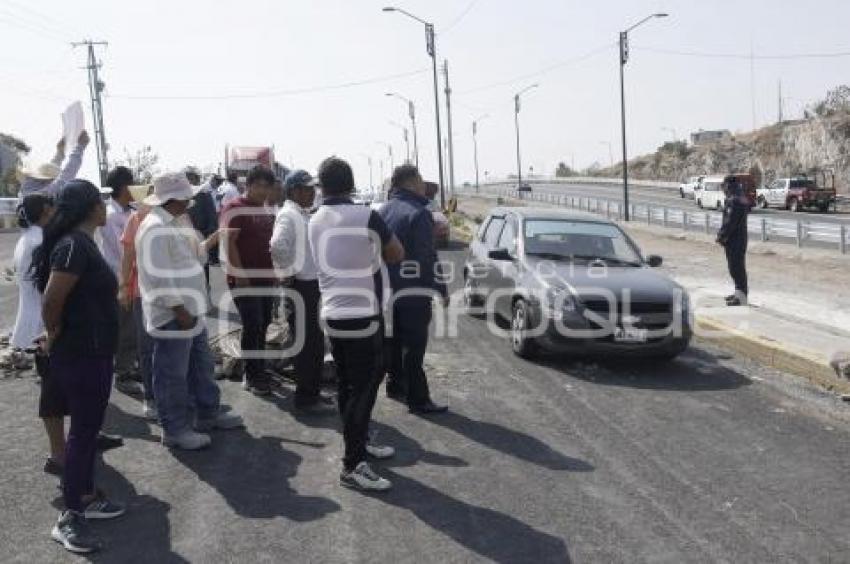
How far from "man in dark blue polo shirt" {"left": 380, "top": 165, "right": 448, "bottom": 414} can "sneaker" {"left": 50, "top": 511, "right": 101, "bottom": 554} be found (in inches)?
114

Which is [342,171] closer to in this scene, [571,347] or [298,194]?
[298,194]

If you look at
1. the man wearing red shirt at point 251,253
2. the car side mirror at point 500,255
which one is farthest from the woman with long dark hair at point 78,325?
the car side mirror at point 500,255

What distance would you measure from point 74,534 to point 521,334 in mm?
5417

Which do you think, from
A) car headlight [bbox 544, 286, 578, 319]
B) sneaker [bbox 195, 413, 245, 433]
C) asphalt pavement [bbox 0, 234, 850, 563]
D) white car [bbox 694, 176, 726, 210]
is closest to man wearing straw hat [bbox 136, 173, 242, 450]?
sneaker [bbox 195, 413, 245, 433]

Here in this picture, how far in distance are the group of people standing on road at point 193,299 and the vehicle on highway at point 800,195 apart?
41811 mm

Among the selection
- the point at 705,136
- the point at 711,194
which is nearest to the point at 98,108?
the point at 711,194

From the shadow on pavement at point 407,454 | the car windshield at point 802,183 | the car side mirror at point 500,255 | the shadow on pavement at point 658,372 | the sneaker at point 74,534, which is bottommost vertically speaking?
the shadow on pavement at point 658,372

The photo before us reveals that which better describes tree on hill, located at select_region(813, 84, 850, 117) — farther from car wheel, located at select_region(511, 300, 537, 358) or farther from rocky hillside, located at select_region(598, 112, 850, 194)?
car wheel, located at select_region(511, 300, 537, 358)

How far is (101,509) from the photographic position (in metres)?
4.67

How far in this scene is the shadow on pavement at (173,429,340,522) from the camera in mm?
4805

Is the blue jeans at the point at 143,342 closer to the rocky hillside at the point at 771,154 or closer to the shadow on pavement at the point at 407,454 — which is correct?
the shadow on pavement at the point at 407,454

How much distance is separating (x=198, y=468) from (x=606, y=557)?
276 cm

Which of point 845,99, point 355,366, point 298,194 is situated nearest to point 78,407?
point 355,366

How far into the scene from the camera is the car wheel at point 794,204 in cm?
4402
